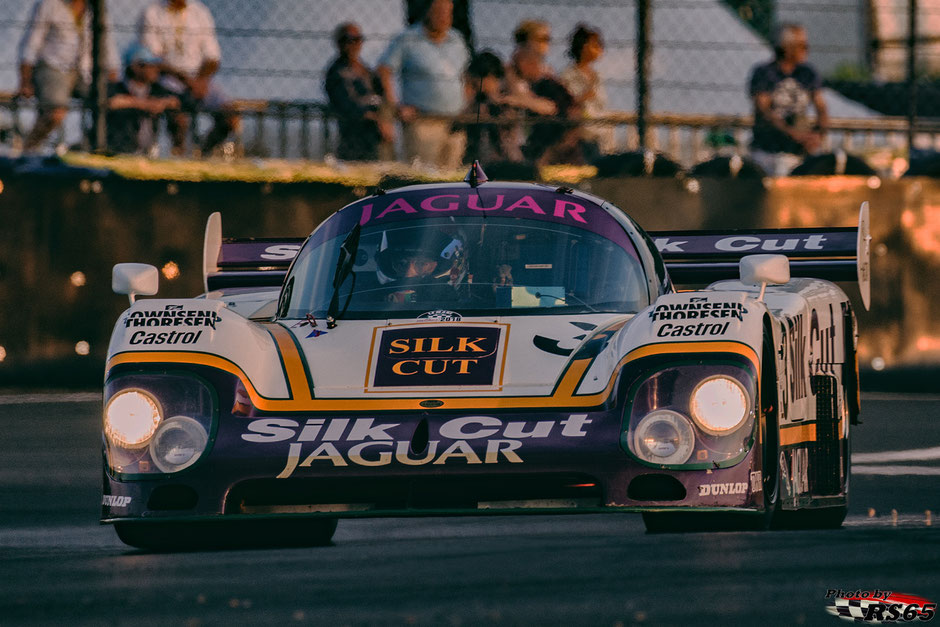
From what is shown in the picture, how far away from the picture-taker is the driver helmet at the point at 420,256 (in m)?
6.67

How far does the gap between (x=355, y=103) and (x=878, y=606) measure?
829 cm

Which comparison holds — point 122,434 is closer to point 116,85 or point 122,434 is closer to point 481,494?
point 481,494

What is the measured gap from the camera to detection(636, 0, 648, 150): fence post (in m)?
12.6

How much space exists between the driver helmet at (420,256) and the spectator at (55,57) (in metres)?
5.86

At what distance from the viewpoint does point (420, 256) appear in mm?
6746

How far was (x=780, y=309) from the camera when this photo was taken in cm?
632

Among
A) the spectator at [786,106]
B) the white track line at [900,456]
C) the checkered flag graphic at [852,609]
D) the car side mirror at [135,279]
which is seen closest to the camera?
the checkered flag graphic at [852,609]

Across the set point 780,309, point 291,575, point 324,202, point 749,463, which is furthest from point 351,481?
point 324,202

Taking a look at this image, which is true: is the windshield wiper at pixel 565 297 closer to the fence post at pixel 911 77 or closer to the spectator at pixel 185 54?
the spectator at pixel 185 54

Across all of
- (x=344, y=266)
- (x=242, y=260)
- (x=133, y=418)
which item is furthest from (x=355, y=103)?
(x=133, y=418)

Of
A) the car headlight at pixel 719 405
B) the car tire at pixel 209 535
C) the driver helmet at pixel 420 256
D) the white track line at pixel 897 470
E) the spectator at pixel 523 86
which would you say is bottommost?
the white track line at pixel 897 470

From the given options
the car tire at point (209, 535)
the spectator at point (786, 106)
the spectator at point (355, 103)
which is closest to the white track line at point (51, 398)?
the spectator at point (355, 103)

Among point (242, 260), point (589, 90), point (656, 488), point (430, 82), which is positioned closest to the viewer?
point (656, 488)

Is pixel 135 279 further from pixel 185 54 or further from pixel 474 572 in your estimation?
pixel 185 54
